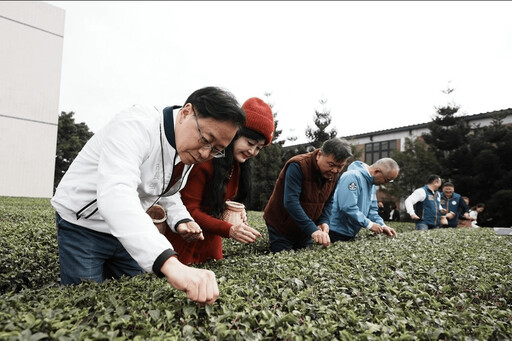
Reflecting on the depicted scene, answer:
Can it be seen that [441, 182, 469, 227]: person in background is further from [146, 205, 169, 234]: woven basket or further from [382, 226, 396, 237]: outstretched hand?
[146, 205, 169, 234]: woven basket

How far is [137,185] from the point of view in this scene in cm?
171

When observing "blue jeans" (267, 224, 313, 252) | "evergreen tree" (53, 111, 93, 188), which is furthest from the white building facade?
"blue jeans" (267, 224, 313, 252)

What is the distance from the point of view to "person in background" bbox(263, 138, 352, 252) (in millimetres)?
3750

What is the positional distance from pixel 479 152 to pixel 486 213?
375 centimetres

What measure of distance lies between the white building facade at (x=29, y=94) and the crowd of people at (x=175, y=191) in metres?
19.8

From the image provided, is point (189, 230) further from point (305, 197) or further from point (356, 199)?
point (356, 199)

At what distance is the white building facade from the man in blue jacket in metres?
19.5

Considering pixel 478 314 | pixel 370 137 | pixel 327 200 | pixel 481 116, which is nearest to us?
pixel 478 314

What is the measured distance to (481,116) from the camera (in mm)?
25000

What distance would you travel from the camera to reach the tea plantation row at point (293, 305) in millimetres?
1421

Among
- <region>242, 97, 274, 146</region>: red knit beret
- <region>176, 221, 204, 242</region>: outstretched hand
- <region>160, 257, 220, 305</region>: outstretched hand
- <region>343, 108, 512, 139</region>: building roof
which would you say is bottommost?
<region>160, 257, 220, 305</region>: outstretched hand

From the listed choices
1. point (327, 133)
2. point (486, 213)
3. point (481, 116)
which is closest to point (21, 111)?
point (327, 133)

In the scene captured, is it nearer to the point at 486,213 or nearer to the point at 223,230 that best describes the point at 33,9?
the point at 223,230

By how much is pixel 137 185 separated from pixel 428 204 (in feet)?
27.8
